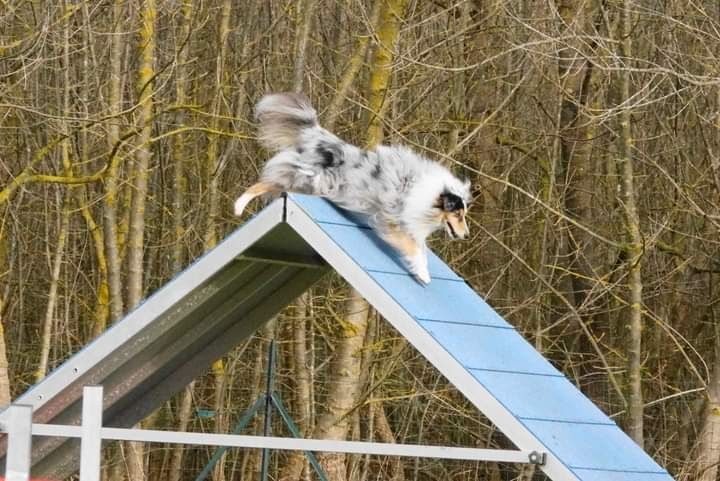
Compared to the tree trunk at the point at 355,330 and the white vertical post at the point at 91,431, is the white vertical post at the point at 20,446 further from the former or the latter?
the tree trunk at the point at 355,330

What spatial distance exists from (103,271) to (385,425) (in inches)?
110

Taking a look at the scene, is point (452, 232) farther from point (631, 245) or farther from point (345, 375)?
point (631, 245)

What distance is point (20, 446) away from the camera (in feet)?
13.9

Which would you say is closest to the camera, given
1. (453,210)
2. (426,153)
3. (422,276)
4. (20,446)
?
(20,446)

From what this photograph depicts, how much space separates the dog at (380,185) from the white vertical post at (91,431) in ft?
4.26

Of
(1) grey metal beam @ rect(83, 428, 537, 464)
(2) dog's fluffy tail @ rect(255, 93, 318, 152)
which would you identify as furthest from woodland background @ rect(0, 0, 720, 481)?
(1) grey metal beam @ rect(83, 428, 537, 464)

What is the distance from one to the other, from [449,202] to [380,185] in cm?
30

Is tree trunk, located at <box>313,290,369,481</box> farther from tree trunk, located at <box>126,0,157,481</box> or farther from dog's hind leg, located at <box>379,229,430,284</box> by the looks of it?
dog's hind leg, located at <box>379,229,430,284</box>

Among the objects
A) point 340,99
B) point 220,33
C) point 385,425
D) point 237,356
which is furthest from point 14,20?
point 385,425

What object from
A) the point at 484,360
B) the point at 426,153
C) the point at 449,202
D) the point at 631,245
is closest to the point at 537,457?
the point at 484,360

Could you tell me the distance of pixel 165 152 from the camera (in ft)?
39.4

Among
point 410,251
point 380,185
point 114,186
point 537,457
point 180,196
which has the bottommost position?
point 537,457

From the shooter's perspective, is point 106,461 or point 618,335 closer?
point 106,461

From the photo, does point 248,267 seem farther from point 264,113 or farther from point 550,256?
point 550,256
